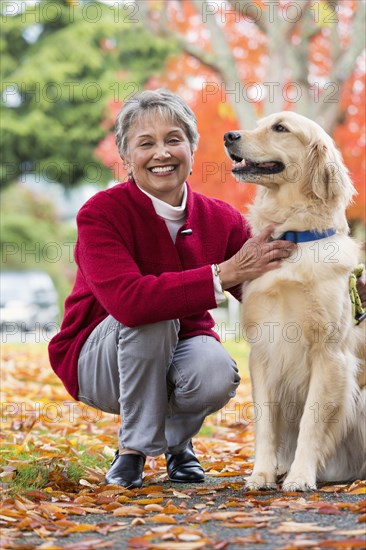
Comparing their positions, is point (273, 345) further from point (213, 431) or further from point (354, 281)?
point (213, 431)

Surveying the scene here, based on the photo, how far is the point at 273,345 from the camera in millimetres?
3262

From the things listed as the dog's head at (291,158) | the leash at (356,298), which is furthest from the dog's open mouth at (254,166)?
the leash at (356,298)

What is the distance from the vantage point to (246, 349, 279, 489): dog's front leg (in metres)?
3.16

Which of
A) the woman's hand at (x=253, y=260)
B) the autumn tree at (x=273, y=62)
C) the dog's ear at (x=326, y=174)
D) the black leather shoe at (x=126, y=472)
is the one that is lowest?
the black leather shoe at (x=126, y=472)

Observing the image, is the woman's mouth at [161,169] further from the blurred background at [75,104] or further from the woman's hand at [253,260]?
the blurred background at [75,104]

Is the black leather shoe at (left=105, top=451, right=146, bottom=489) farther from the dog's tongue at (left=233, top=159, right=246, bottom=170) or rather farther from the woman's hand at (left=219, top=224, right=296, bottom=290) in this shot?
the dog's tongue at (left=233, top=159, right=246, bottom=170)

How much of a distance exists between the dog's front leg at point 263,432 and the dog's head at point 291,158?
2.41ft

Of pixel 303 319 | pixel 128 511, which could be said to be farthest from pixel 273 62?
pixel 128 511

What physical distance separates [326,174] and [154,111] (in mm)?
763

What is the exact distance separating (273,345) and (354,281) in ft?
1.37

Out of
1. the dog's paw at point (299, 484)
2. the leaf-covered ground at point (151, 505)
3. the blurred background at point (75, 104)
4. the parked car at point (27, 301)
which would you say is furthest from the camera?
the parked car at point (27, 301)

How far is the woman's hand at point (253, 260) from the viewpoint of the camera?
10.4 feet

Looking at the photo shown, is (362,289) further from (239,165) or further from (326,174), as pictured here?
(239,165)

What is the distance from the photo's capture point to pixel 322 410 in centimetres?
319
